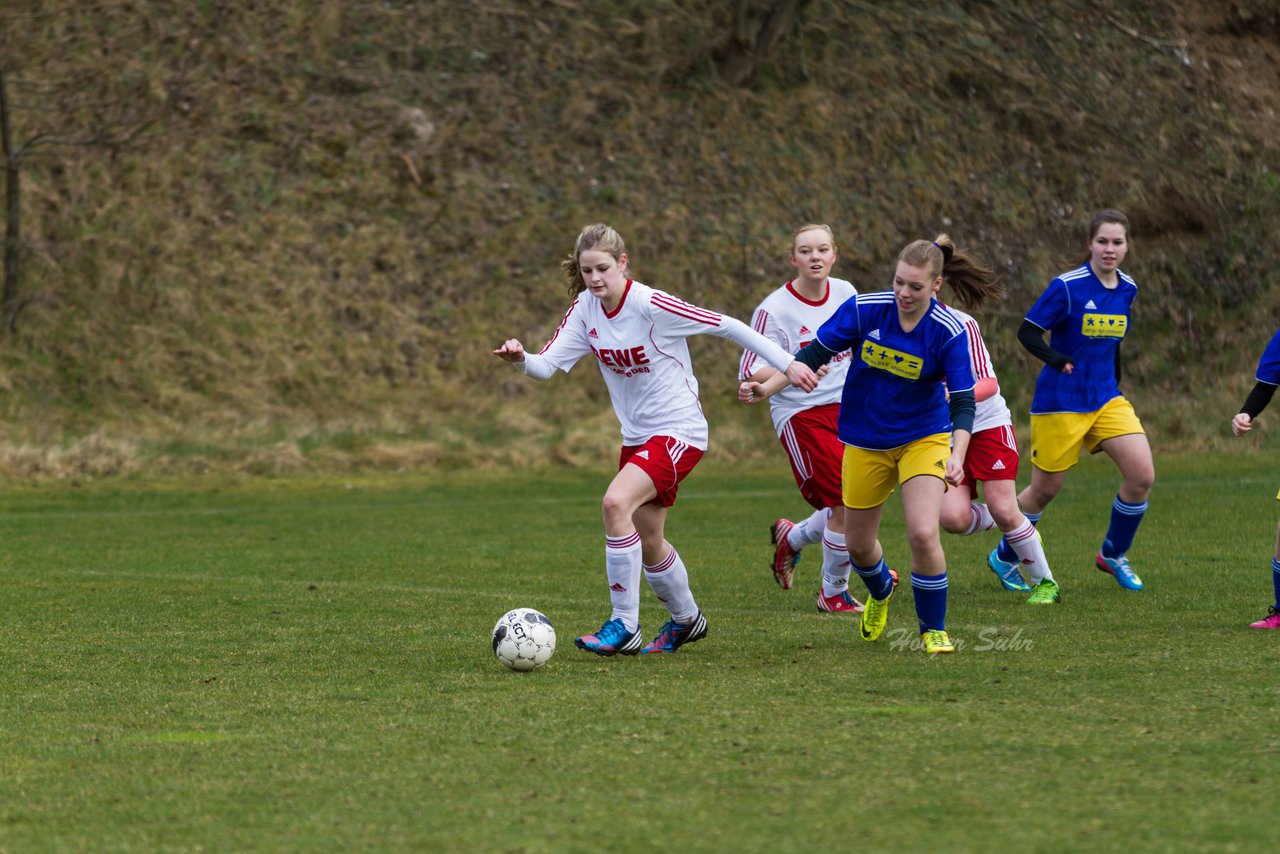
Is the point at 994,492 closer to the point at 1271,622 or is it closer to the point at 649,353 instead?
the point at 1271,622

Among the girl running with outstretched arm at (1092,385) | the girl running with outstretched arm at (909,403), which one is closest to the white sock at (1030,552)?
the girl running with outstretched arm at (1092,385)

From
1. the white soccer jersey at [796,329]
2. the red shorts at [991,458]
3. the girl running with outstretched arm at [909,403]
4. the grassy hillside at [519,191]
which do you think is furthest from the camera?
the grassy hillside at [519,191]

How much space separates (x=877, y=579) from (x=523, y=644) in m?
1.80

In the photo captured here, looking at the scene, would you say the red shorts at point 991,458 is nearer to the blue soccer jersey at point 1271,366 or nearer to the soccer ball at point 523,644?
the blue soccer jersey at point 1271,366

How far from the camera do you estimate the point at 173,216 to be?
2373cm

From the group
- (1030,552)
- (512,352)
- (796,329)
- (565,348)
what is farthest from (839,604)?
(512,352)

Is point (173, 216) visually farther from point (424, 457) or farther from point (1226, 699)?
point (1226, 699)

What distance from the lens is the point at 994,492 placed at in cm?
952

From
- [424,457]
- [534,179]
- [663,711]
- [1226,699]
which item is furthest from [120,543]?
[534,179]

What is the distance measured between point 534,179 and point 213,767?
69.2 feet

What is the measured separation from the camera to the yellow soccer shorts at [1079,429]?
32.3 feet

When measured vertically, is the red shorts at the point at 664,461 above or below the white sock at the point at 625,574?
above

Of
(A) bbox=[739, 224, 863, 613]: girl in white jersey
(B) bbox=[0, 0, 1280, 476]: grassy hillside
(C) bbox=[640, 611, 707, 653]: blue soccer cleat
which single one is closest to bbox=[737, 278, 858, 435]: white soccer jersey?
(A) bbox=[739, 224, 863, 613]: girl in white jersey

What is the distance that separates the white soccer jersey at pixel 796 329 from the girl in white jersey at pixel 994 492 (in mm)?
756
